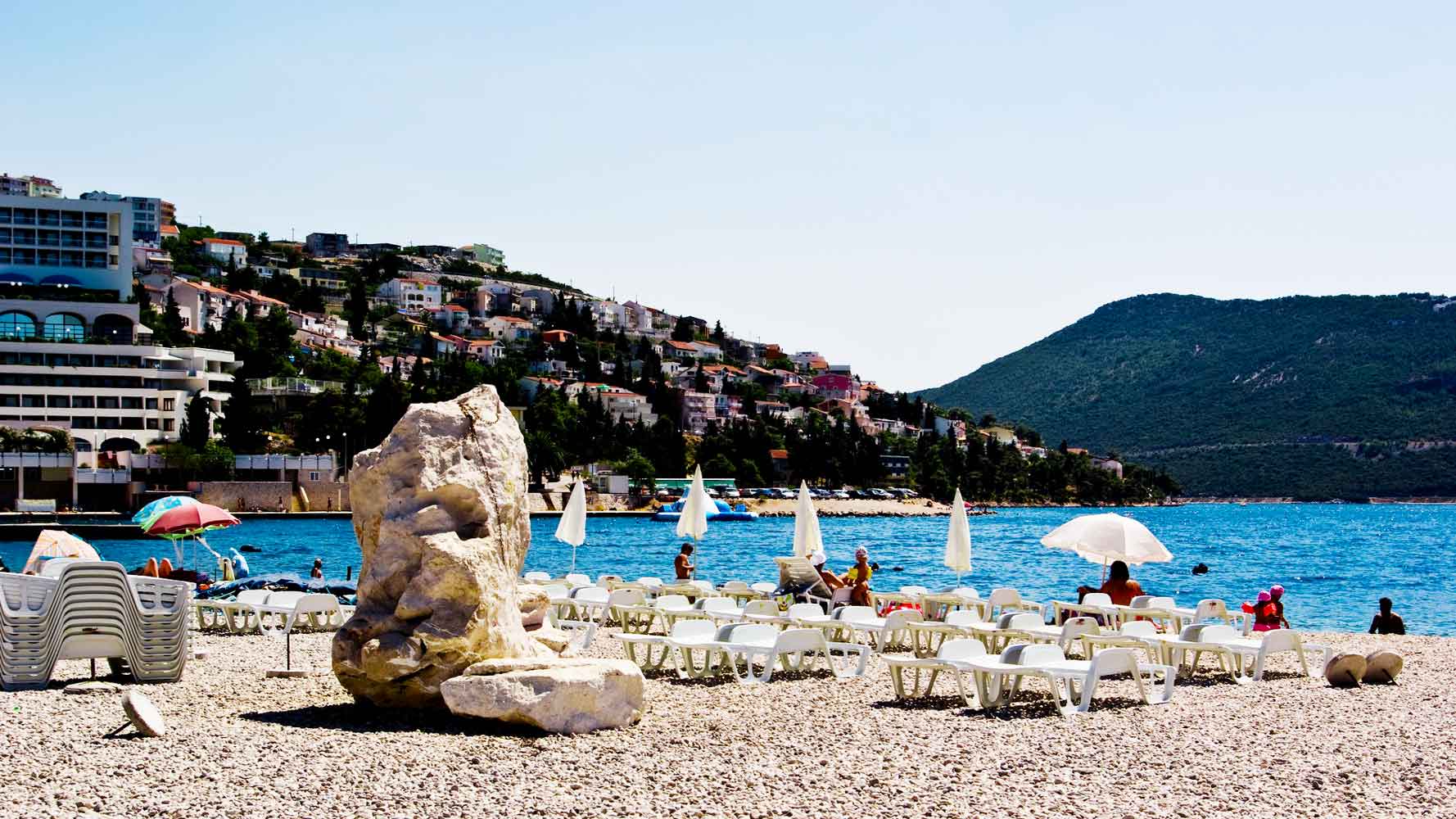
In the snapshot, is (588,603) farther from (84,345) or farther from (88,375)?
(84,345)

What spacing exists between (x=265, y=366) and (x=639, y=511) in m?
37.9

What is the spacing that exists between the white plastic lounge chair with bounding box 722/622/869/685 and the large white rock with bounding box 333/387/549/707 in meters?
2.50

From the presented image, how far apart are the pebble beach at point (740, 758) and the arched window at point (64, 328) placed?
322 feet

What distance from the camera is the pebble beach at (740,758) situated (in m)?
7.68

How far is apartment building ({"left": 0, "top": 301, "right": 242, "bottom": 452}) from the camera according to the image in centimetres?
9762

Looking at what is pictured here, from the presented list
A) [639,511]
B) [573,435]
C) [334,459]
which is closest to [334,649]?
[334,459]

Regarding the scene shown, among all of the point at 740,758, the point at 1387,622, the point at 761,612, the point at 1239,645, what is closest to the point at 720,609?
the point at 761,612

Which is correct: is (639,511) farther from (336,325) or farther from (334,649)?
(334,649)

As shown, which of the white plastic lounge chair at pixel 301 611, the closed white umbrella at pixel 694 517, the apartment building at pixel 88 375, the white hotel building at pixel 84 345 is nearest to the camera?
the white plastic lounge chair at pixel 301 611

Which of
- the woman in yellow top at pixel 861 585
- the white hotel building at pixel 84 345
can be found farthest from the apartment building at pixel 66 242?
the woman in yellow top at pixel 861 585

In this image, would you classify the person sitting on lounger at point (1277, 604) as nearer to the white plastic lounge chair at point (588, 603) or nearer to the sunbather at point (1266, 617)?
the sunbather at point (1266, 617)

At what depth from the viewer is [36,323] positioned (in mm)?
100500

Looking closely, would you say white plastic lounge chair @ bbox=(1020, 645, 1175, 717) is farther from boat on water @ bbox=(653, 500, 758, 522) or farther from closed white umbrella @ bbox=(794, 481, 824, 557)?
boat on water @ bbox=(653, 500, 758, 522)

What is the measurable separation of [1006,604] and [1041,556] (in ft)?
137
